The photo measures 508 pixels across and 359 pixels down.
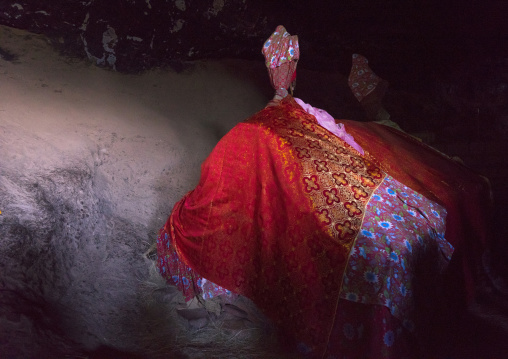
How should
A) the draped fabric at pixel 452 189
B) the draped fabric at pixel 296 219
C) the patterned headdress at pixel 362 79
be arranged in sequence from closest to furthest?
the draped fabric at pixel 296 219 → the draped fabric at pixel 452 189 → the patterned headdress at pixel 362 79

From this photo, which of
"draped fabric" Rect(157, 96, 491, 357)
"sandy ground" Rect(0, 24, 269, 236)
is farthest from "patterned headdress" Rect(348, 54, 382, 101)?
"sandy ground" Rect(0, 24, 269, 236)

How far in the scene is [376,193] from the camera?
1.85m

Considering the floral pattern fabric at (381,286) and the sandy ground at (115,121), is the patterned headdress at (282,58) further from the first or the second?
the sandy ground at (115,121)

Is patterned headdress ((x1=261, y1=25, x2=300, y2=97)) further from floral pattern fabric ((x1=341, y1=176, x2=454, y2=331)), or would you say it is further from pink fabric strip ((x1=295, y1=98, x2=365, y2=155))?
floral pattern fabric ((x1=341, y1=176, x2=454, y2=331))

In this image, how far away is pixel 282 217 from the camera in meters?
1.85

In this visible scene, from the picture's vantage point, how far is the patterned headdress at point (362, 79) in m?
3.17

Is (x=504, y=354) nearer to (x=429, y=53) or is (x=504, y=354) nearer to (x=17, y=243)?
(x=17, y=243)

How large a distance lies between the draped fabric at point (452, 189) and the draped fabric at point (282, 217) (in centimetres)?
38

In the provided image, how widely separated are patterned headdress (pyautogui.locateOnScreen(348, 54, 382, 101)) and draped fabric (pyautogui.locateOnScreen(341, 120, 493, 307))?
2.00 ft

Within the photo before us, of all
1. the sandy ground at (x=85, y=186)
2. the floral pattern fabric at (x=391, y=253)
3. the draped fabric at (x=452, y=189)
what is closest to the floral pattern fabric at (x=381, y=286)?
the floral pattern fabric at (x=391, y=253)

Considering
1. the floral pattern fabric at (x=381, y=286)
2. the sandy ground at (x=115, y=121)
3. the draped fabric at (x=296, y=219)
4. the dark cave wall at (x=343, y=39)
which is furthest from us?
the dark cave wall at (x=343, y=39)

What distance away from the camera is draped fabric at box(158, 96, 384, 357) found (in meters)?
1.67

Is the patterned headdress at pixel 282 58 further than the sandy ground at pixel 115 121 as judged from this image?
No

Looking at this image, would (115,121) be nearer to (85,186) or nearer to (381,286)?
(85,186)
